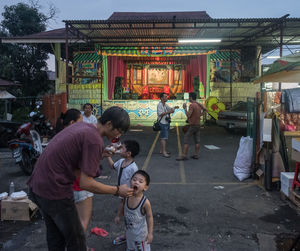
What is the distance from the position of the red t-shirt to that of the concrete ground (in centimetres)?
177

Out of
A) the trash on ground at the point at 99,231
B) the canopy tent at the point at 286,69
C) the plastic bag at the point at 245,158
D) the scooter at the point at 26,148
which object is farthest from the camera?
the scooter at the point at 26,148

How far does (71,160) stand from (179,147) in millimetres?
8857

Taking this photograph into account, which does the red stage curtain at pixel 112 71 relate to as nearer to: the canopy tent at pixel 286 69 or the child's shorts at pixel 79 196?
the canopy tent at pixel 286 69

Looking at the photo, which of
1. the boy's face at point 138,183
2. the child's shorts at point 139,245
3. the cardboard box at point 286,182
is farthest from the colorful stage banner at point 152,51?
the child's shorts at point 139,245

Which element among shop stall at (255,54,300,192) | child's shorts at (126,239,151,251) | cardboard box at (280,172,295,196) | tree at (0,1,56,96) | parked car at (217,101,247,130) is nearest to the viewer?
child's shorts at (126,239,151,251)

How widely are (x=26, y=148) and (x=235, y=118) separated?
9.03m

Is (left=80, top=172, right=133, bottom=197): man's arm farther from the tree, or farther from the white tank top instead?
the tree

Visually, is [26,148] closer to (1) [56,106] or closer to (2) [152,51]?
(1) [56,106]

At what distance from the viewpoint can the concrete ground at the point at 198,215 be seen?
3.88 m

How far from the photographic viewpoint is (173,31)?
1539 cm

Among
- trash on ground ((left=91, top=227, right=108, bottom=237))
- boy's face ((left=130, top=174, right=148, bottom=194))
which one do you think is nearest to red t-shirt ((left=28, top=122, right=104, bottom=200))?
boy's face ((left=130, top=174, right=148, bottom=194))

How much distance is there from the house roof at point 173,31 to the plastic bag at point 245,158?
7.72m

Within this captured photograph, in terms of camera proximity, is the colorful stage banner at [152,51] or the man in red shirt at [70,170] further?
the colorful stage banner at [152,51]

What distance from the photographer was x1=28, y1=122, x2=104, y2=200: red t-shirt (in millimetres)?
2199
